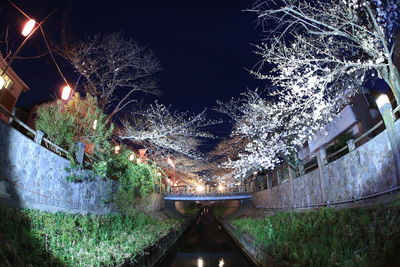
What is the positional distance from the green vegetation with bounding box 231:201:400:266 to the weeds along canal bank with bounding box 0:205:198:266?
475cm

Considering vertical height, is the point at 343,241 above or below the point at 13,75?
below

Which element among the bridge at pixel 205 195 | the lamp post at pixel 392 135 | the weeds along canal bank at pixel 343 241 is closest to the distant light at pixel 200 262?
the weeds along canal bank at pixel 343 241

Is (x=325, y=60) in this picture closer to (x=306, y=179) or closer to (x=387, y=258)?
(x=387, y=258)

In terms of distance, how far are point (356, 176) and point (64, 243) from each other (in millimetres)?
10241

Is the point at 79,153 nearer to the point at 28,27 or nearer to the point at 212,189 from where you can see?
the point at 28,27

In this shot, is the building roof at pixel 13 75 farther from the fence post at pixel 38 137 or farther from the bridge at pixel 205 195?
the bridge at pixel 205 195

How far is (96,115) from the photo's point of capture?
1437cm

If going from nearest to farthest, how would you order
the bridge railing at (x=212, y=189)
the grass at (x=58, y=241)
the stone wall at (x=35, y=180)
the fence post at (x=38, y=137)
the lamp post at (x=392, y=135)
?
the grass at (x=58, y=241)
the lamp post at (x=392, y=135)
the stone wall at (x=35, y=180)
the fence post at (x=38, y=137)
the bridge railing at (x=212, y=189)

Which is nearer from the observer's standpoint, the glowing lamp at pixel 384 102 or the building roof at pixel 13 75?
the glowing lamp at pixel 384 102

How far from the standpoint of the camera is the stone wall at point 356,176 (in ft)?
26.0

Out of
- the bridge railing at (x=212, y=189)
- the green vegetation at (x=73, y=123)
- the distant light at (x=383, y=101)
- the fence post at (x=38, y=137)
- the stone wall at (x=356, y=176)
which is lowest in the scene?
the stone wall at (x=356, y=176)

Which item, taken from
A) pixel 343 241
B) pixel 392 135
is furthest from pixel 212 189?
pixel 343 241

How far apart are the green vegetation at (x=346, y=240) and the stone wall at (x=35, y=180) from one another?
8305 mm

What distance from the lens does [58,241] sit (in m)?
7.43
